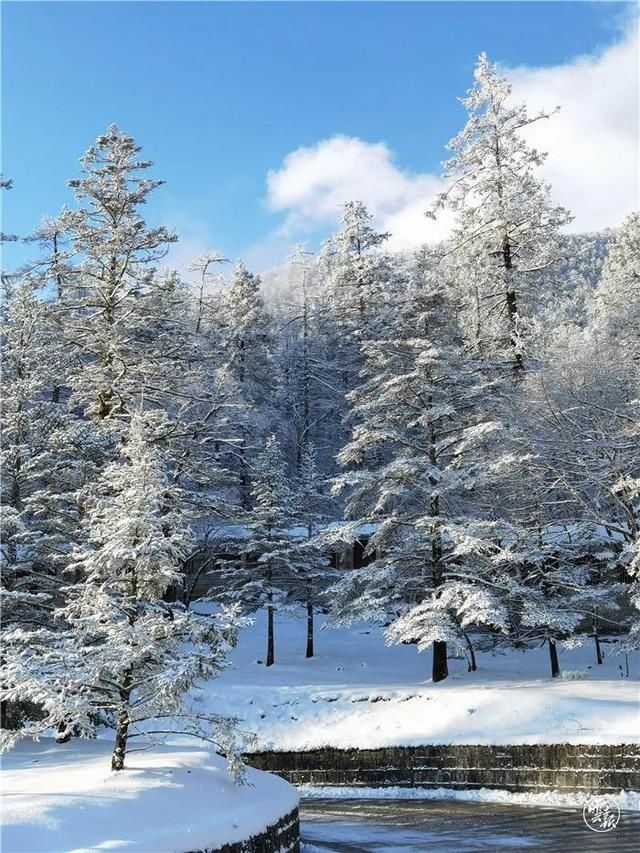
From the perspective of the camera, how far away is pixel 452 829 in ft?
46.5

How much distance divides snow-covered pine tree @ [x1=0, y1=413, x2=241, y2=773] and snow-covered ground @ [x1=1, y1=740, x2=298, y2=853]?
59 cm

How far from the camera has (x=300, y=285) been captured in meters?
49.3

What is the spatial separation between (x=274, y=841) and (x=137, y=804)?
8.40ft

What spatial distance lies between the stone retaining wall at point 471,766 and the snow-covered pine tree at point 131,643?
327 inches

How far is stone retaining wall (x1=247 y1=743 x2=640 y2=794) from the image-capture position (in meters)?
15.8

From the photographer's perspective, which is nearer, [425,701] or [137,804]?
[137,804]

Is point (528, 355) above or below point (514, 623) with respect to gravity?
above

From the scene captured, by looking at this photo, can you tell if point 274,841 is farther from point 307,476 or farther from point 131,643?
point 307,476

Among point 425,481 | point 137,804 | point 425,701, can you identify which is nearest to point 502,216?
point 425,481

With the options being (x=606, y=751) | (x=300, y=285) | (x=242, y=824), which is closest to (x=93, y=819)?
(x=242, y=824)

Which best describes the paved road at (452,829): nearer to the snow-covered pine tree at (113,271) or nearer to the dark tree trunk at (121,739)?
the dark tree trunk at (121,739)

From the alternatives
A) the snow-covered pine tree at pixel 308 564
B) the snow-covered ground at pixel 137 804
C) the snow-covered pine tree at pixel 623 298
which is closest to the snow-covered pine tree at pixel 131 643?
the snow-covered ground at pixel 137 804

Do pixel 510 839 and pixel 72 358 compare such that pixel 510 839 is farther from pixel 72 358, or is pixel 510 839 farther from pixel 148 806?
pixel 72 358

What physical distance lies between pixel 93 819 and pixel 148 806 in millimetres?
893
